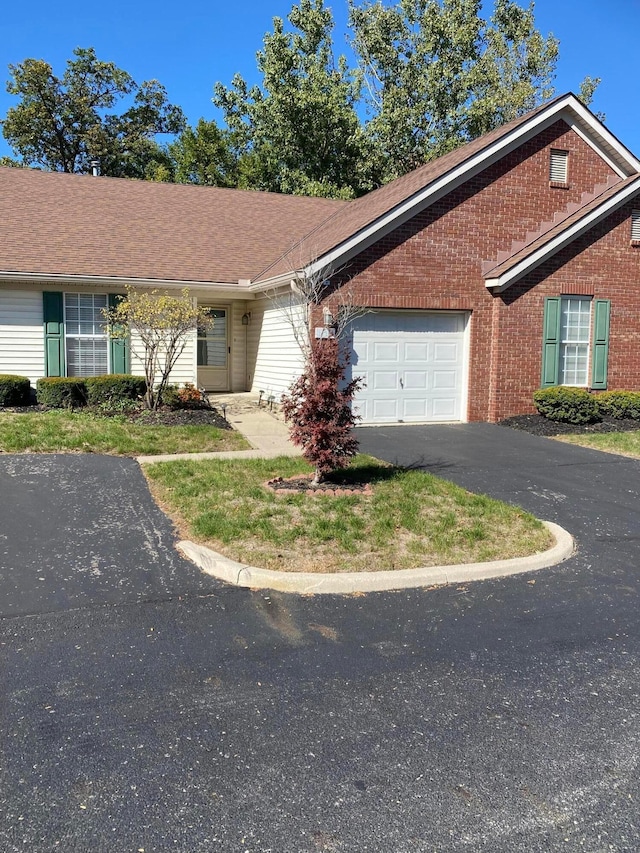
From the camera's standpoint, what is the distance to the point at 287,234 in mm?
19703

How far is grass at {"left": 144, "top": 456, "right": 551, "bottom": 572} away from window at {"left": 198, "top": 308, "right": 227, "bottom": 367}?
31.9ft

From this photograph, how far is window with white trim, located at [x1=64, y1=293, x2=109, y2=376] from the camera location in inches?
612

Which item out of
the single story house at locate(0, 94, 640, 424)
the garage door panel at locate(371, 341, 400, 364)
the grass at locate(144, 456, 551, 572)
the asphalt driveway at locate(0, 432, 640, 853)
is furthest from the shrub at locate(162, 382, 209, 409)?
the asphalt driveway at locate(0, 432, 640, 853)

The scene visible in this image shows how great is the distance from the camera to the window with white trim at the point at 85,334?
612 inches

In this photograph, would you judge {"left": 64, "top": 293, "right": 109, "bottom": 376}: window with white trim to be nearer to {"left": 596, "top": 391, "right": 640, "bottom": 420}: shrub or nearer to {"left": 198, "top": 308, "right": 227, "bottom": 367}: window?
{"left": 198, "top": 308, "right": 227, "bottom": 367}: window

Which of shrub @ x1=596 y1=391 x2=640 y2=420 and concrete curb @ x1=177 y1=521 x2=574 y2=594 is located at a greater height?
shrub @ x1=596 y1=391 x2=640 y2=420

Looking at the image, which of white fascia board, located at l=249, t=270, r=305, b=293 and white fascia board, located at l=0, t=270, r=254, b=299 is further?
white fascia board, located at l=0, t=270, r=254, b=299

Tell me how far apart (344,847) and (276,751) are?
2.34 feet

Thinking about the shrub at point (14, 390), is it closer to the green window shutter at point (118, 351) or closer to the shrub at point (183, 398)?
the green window shutter at point (118, 351)

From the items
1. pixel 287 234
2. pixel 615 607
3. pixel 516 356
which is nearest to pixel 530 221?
pixel 516 356

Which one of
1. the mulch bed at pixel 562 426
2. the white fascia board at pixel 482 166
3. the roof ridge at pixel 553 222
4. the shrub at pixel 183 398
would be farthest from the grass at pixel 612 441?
the shrub at pixel 183 398

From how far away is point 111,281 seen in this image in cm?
1530

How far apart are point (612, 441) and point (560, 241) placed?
15.6 ft

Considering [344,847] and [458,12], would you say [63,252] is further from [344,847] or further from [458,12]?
[458,12]
